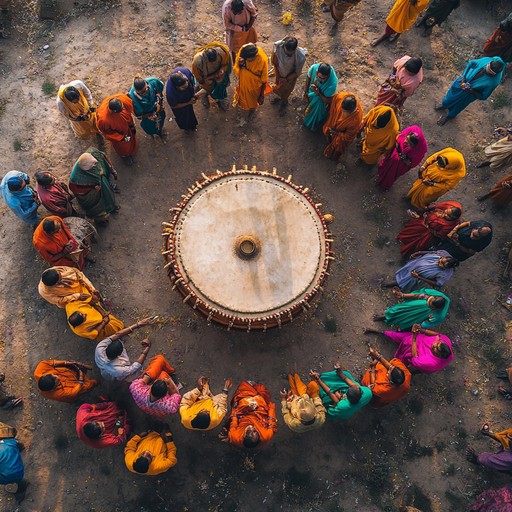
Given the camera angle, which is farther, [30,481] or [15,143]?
[15,143]

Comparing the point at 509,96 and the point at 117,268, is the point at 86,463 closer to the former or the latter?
the point at 117,268

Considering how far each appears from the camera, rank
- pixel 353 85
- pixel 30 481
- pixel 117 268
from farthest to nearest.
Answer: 1. pixel 353 85
2. pixel 117 268
3. pixel 30 481

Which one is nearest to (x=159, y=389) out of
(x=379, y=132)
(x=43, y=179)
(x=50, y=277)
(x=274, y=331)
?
(x=50, y=277)

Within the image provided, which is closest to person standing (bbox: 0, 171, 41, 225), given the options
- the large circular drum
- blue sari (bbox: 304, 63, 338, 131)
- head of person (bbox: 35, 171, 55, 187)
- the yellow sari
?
head of person (bbox: 35, 171, 55, 187)

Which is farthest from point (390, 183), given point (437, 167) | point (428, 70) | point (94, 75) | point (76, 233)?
point (94, 75)

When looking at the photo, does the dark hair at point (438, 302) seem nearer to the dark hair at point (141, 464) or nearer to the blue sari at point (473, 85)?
the blue sari at point (473, 85)
